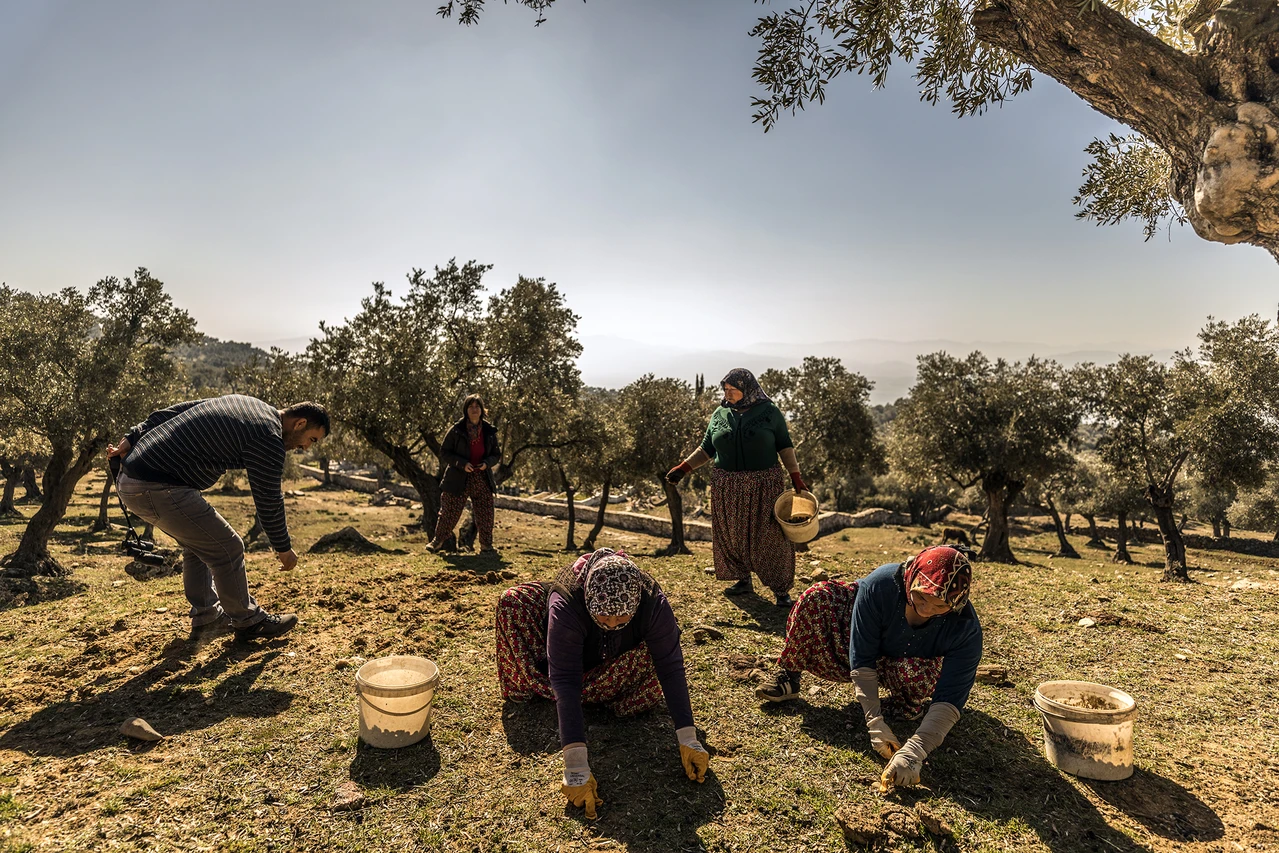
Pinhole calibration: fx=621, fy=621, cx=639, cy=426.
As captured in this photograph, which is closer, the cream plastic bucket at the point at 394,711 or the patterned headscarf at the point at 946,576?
the patterned headscarf at the point at 946,576

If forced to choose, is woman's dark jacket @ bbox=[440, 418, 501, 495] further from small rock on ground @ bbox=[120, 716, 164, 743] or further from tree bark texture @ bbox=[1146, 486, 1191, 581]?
tree bark texture @ bbox=[1146, 486, 1191, 581]

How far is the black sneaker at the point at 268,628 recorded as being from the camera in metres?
5.61

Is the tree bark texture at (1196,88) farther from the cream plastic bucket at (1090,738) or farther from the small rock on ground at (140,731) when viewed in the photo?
the small rock on ground at (140,731)

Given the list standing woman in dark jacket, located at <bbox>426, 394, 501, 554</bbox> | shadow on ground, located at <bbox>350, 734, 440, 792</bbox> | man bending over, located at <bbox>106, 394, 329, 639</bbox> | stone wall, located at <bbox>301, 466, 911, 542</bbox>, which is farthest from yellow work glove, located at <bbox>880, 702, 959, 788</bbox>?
stone wall, located at <bbox>301, 466, 911, 542</bbox>

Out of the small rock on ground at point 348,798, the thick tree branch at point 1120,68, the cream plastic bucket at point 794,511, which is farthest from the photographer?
the cream plastic bucket at point 794,511

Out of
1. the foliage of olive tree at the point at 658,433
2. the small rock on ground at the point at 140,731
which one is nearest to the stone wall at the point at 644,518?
the foliage of olive tree at the point at 658,433

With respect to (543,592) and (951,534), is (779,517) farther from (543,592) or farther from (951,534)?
(543,592)

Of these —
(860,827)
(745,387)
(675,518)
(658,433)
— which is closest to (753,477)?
(745,387)

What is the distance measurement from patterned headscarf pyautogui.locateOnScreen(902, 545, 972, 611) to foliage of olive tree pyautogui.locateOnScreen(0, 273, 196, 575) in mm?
16502

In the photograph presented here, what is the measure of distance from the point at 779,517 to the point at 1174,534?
14.1 meters

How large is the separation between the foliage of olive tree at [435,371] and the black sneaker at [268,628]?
342 inches

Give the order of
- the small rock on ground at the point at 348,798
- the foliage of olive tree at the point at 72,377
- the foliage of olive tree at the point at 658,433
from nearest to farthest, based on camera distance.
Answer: the small rock on ground at the point at 348,798, the foliage of olive tree at the point at 72,377, the foliage of olive tree at the point at 658,433

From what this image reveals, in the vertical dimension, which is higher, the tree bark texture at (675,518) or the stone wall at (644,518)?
the tree bark texture at (675,518)

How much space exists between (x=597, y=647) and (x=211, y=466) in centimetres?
361
